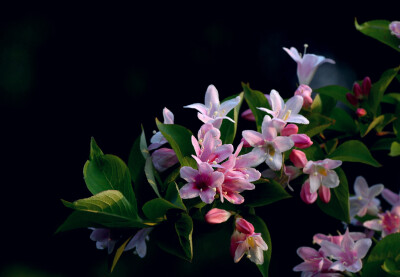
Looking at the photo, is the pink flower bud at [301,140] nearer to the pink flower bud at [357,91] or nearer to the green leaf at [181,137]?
the green leaf at [181,137]

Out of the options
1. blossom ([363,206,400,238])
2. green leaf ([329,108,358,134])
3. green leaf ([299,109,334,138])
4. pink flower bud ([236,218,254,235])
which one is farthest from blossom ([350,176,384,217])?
pink flower bud ([236,218,254,235])

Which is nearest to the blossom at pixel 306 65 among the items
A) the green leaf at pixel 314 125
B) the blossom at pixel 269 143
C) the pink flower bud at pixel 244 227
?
the green leaf at pixel 314 125

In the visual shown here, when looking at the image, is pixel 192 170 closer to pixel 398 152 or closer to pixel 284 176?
pixel 284 176

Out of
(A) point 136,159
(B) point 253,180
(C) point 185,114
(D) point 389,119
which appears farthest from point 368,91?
(C) point 185,114

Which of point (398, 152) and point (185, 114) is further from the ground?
point (398, 152)

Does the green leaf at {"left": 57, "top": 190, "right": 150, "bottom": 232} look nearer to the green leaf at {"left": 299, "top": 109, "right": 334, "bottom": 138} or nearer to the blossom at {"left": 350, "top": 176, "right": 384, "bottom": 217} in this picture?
the green leaf at {"left": 299, "top": 109, "right": 334, "bottom": 138}
